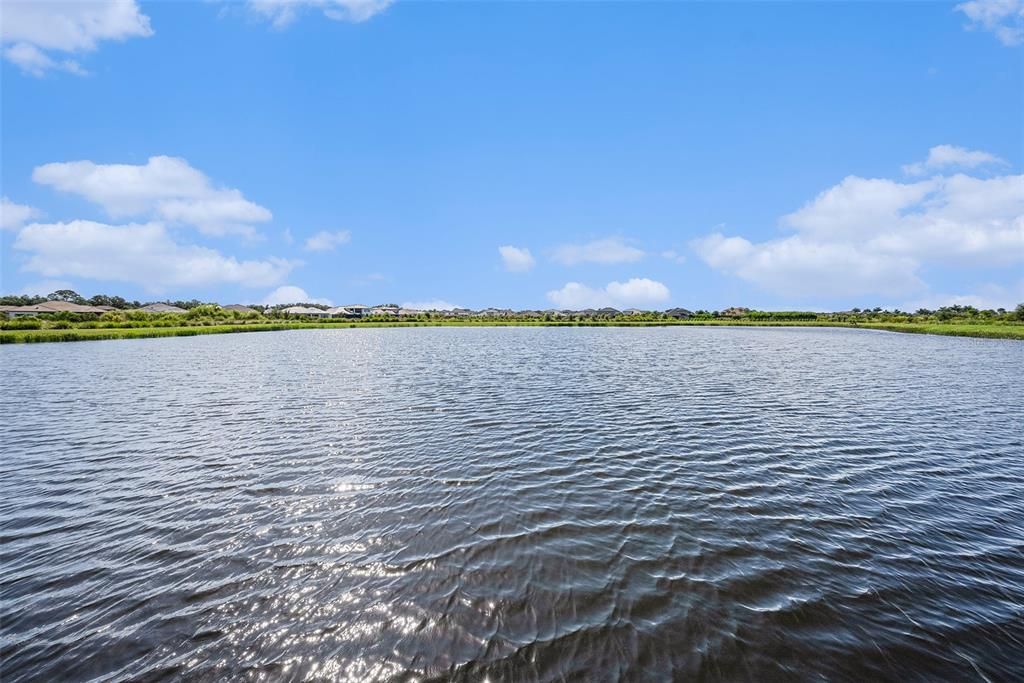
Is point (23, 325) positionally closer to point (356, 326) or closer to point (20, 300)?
point (356, 326)

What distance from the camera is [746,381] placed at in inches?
1187

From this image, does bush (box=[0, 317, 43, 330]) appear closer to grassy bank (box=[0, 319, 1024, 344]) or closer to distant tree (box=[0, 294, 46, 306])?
grassy bank (box=[0, 319, 1024, 344])

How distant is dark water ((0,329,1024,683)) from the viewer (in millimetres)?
6094

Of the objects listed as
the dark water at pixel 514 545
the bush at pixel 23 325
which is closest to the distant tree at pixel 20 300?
the bush at pixel 23 325

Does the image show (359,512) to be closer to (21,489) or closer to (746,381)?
(21,489)

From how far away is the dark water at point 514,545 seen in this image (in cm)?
609

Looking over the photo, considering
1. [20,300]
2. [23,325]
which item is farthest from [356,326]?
[20,300]

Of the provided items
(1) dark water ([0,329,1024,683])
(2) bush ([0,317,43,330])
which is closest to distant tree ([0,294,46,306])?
(2) bush ([0,317,43,330])

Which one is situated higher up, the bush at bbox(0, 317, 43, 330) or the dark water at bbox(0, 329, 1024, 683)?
the bush at bbox(0, 317, 43, 330)

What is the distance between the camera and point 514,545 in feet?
29.3

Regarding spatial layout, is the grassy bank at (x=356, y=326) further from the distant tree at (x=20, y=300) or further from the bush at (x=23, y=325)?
the distant tree at (x=20, y=300)

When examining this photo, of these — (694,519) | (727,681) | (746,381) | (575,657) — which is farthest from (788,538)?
(746,381)

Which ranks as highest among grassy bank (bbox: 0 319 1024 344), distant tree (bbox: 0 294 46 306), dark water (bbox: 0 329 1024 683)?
distant tree (bbox: 0 294 46 306)

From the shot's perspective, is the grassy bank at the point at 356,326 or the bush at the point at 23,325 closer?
the grassy bank at the point at 356,326
